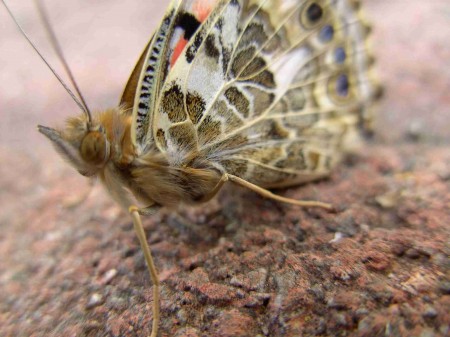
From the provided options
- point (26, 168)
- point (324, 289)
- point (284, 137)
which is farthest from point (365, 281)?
point (26, 168)

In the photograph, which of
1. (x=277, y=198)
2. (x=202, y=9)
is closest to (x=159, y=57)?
(x=202, y=9)

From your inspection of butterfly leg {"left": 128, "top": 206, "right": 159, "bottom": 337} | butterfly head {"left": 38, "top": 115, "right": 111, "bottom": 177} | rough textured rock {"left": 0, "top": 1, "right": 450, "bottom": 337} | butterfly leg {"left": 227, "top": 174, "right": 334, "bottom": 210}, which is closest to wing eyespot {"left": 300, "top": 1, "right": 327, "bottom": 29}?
rough textured rock {"left": 0, "top": 1, "right": 450, "bottom": 337}

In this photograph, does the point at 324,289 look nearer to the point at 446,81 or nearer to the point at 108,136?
the point at 108,136

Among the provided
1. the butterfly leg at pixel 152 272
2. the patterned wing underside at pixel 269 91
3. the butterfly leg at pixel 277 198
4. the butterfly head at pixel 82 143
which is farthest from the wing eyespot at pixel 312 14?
the butterfly leg at pixel 152 272

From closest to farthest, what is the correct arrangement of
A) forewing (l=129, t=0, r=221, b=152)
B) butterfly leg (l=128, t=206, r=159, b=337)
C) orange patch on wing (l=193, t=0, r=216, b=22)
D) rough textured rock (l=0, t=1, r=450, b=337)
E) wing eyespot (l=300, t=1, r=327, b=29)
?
rough textured rock (l=0, t=1, r=450, b=337), butterfly leg (l=128, t=206, r=159, b=337), forewing (l=129, t=0, r=221, b=152), orange patch on wing (l=193, t=0, r=216, b=22), wing eyespot (l=300, t=1, r=327, b=29)

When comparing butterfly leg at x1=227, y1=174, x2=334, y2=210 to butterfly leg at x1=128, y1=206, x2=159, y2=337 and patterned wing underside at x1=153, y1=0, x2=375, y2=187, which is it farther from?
butterfly leg at x1=128, y1=206, x2=159, y2=337

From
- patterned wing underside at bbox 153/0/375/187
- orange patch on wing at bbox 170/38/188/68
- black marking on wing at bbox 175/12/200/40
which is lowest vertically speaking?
patterned wing underside at bbox 153/0/375/187

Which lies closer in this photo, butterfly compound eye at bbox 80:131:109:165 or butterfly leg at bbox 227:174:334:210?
butterfly compound eye at bbox 80:131:109:165
